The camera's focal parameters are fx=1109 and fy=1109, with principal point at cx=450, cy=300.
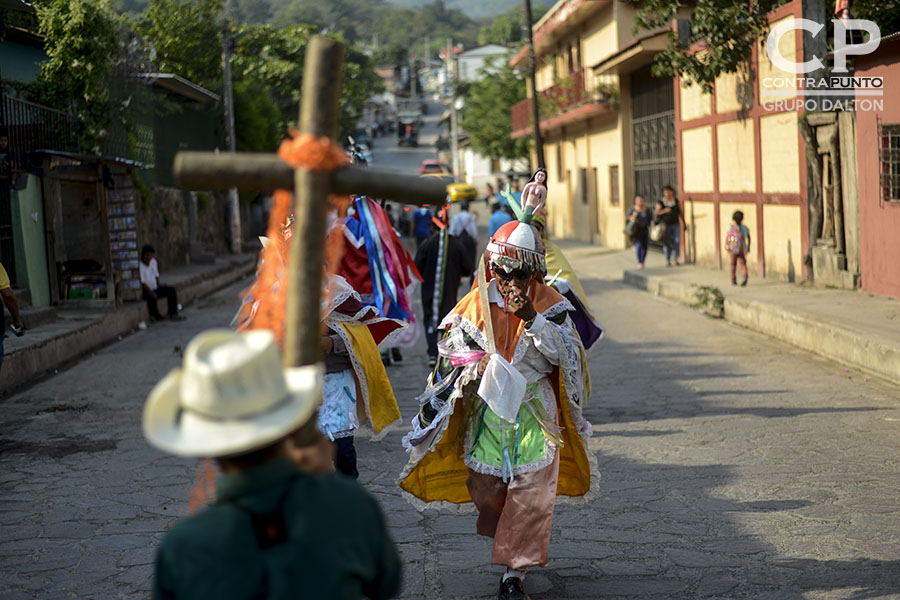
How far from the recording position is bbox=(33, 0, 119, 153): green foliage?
19.7m

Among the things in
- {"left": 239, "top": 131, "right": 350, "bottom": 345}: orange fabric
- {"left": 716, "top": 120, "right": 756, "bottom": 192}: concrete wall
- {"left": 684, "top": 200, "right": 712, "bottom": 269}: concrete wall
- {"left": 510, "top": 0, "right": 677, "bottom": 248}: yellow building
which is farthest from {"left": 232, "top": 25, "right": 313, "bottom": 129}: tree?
{"left": 239, "top": 131, "right": 350, "bottom": 345}: orange fabric

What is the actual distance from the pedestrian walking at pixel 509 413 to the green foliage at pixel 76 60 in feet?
52.7

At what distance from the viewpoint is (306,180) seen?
2.56 meters

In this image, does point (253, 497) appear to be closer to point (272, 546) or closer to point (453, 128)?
point (272, 546)

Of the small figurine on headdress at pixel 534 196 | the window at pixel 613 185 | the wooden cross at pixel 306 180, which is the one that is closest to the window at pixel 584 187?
the window at pixel 613 185

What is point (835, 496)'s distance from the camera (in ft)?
22.1

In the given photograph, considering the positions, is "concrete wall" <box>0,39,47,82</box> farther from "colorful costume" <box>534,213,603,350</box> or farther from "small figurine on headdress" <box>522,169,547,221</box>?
"small figurine on headdress" <box>522,169,547,221</box>

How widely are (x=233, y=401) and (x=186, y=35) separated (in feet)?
117

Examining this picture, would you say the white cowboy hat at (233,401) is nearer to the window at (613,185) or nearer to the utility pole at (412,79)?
the window at (613,185)

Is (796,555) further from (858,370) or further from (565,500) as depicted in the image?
(858,370)

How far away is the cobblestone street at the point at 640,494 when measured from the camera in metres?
5.51

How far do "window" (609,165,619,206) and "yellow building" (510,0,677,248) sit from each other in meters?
0.03

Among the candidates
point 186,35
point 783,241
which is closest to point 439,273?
point 783,241

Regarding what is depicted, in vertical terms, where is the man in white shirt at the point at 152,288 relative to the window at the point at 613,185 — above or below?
below
